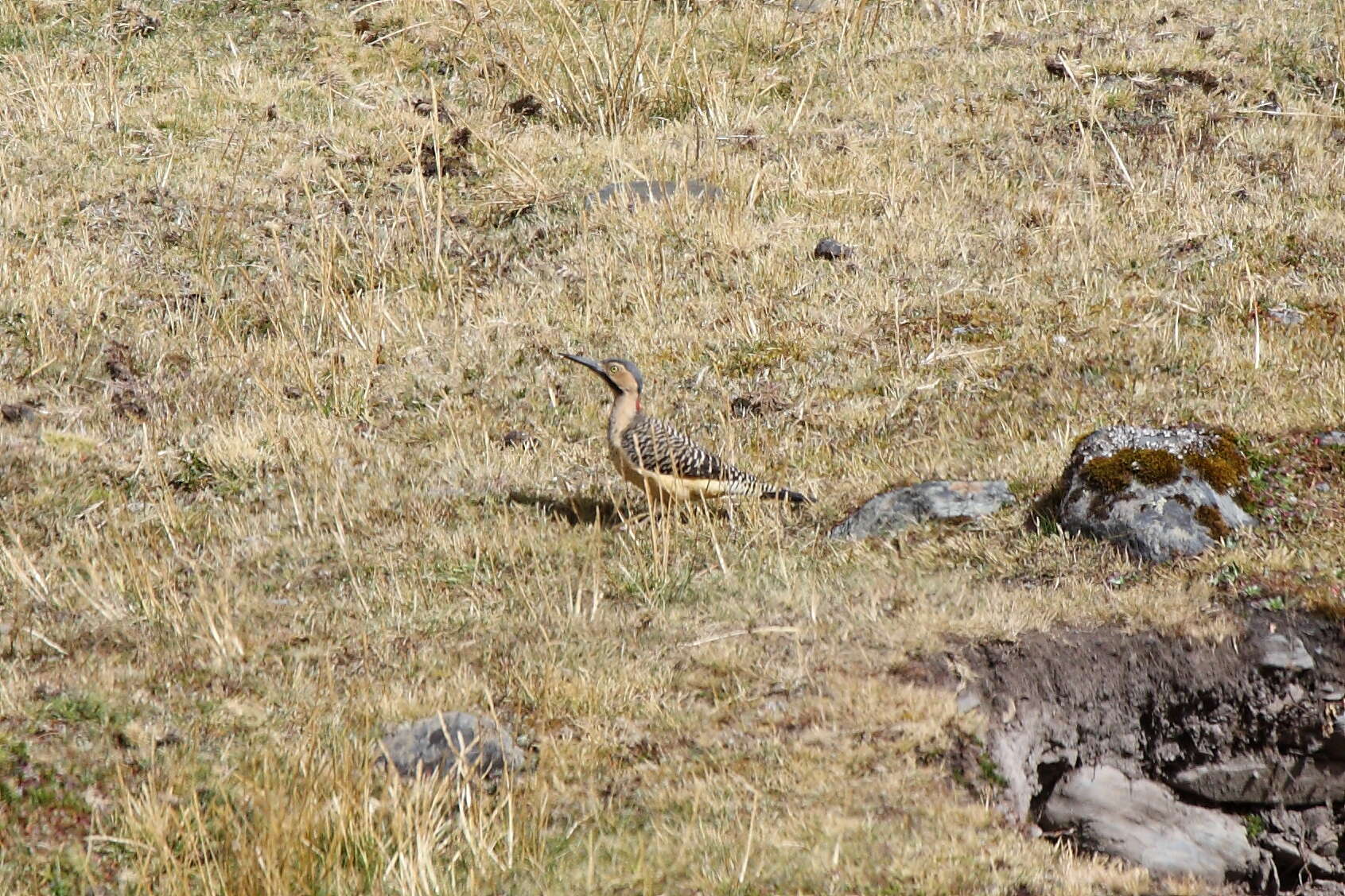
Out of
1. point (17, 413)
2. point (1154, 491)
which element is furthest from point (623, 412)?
point (17, 413)

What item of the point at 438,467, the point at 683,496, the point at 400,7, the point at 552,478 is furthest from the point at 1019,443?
the point at 400,7

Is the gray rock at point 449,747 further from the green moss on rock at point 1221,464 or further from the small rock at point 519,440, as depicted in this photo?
the green moss on rock at point 1221,464

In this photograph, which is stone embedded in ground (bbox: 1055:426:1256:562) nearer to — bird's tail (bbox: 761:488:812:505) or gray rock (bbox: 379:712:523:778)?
bird's tail (bbox: 761:488:812:505)

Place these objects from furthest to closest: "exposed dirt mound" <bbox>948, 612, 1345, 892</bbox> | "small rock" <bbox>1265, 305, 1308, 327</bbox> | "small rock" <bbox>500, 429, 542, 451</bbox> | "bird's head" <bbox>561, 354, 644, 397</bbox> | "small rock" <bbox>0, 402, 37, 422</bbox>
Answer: "small rock" <bbox>1265, 305, 1308, 327</bbox>, "small rock" <bbox>0, 402, 37, 422</bbox>, "small rock" <bbox>500, 429, 542, 451</bbox>, "bird's head" <bbox>561, 354, 644, 397</bbox>, "exposed dirt mound" <bbox>948, 612, 1345, 892</bbox>

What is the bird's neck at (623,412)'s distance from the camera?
8242 millimetres

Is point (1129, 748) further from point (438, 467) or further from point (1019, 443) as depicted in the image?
point (438, 467)

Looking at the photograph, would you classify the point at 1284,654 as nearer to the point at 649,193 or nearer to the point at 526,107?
the point at 649,193

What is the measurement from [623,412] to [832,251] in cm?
405

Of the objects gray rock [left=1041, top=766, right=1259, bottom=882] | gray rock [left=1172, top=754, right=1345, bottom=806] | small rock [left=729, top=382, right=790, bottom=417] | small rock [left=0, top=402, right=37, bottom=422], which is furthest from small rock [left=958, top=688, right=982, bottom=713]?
small rock [left=0, top=402, right=37, bottom=422]

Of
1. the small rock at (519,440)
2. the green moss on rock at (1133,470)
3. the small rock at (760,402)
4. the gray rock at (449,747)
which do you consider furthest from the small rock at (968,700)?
the small rock at (519,440)

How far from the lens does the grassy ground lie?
5531mm

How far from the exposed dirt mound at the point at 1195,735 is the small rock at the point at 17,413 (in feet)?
22.8

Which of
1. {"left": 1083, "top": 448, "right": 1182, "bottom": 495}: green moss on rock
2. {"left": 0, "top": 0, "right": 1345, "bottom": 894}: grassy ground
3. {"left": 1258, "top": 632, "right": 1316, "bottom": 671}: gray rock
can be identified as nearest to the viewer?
{"left": 0, "top": 0, "right": 1345, "bottom": 894}: grassy ground

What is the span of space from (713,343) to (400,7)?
8208 mm
